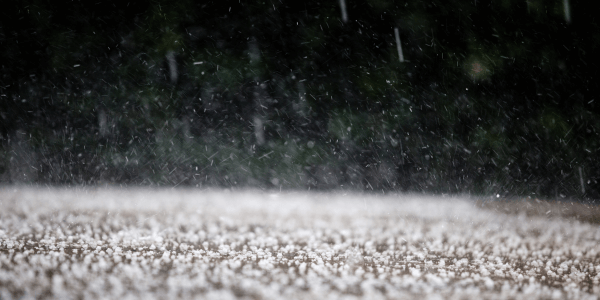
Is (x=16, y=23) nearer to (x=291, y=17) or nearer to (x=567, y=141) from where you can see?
(x=291, y=17)

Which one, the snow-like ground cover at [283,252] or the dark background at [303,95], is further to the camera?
the dark background at [303,95]

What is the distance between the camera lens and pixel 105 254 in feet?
7.72

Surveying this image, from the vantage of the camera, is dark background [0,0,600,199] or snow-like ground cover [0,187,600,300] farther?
dark background [0,0,600,199]

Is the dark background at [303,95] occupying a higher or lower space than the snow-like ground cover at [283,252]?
higher

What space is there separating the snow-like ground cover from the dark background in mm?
1211

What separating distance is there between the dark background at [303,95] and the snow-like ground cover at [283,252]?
47.7 inches

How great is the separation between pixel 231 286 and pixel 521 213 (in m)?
3.78

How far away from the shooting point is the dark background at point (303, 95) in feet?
17.4

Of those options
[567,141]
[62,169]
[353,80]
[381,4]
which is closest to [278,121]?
[353,80]

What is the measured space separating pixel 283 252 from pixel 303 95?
12.8 feet

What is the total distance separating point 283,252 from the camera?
2580 millimetres

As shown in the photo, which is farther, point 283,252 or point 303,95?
point 303,95

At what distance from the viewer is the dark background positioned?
5293 millimetres

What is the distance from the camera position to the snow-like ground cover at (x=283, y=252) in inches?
72.8
